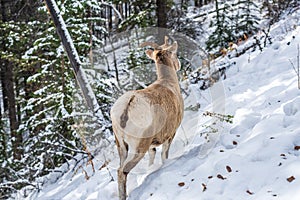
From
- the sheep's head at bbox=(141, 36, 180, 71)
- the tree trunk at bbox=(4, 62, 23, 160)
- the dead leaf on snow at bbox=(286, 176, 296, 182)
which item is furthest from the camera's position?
the tree trunk at bbox=(4, 62, 23, 160)

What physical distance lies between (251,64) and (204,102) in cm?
135

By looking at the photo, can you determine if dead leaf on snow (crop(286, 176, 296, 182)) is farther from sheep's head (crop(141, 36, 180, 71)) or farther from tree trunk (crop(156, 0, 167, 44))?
tree trunk (crop(156, 0, 167, 44))

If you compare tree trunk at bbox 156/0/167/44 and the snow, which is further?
tree trunk at bbox 156/0/167/44

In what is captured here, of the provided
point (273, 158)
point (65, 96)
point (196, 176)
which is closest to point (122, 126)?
point (196, 176)

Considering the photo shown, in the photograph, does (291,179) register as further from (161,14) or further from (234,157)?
(161,14)

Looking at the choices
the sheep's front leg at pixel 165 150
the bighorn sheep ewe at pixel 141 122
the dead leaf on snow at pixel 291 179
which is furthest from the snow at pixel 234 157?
the bighorn sheep ewe at pixel 141 122

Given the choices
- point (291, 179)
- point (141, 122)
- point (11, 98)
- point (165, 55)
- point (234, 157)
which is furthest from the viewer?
point (11, 98)

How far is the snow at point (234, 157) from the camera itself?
3.73 metres

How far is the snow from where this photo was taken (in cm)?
373

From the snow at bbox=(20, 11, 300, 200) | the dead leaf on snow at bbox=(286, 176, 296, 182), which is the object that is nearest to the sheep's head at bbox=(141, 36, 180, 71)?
the snow at bbox=(20, 11, 300, 200)

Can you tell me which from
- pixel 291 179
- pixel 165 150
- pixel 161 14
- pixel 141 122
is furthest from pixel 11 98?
pixel 291 179

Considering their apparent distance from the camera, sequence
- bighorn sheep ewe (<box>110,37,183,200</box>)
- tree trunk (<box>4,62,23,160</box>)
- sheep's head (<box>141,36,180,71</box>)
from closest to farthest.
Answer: bighorn sheep ewe (<box>110,37,183,200</box>)
sheep's head (<box>141,36,180,71</box>)
tree trunk (<box>4,62,23,160</box>)

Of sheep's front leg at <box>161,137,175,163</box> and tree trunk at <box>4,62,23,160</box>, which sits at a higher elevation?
sheep's front leg at <box>161,137,175,163</box>

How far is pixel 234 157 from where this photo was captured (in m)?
4.30
